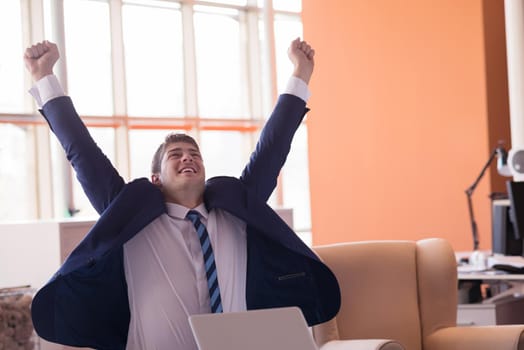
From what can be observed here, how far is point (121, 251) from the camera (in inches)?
113

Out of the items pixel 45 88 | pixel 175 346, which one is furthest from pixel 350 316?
pixel 45 88

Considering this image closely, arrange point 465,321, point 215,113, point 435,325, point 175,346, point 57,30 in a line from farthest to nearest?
1. point 215,113
2. point 57,30
3. point 465,321
4. point 435,325
5. point 175,346

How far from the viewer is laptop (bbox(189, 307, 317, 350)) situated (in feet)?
7.47

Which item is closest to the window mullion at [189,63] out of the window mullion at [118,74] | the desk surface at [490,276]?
the window mullion at [118,74]

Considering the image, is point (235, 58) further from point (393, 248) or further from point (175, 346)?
point (175, 346)

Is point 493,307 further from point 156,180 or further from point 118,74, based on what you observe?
point 118,74

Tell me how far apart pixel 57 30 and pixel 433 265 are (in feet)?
20.6

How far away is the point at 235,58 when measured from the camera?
11.0 m

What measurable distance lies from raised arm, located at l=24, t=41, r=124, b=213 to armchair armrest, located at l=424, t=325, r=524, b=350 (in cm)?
153

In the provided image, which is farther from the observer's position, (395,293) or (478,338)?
(395,293)

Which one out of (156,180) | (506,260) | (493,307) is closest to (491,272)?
(493,307)

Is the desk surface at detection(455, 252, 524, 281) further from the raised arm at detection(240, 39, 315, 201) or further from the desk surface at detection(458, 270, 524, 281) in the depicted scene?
the raised arm at detection(240, 39, 315, 201)

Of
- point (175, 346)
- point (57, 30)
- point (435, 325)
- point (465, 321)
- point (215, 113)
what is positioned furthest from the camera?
point (215, 113)

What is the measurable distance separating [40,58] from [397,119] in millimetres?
6278
